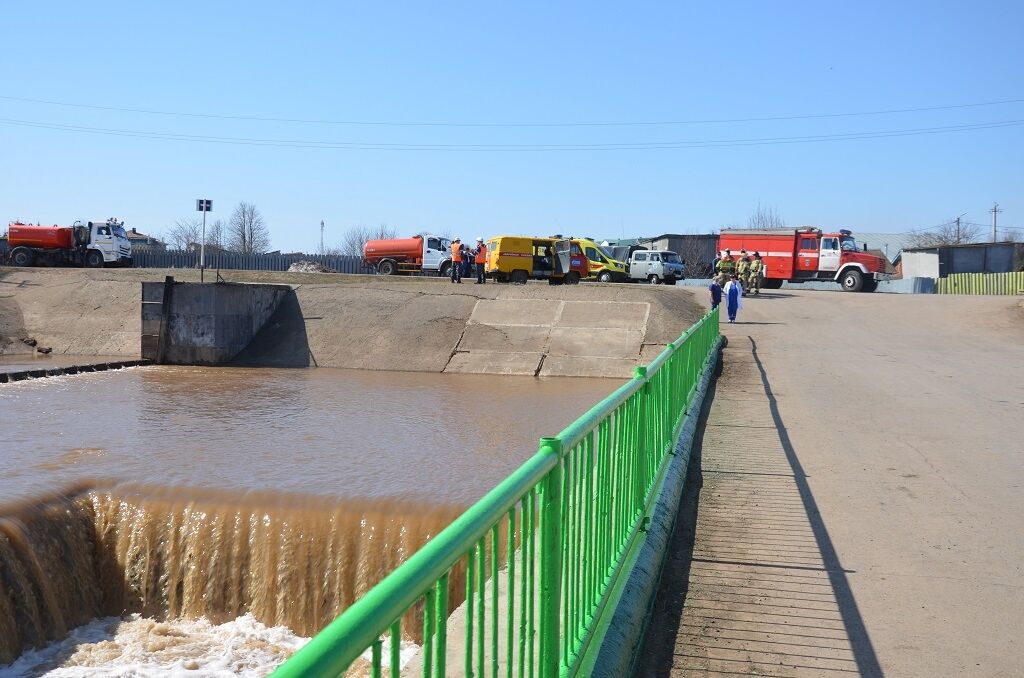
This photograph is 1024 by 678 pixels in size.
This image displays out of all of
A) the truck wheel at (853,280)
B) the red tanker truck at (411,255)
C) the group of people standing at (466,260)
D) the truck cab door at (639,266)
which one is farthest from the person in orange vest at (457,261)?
the truck wheel at (853,280)

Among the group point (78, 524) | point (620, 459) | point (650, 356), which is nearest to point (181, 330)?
point (650, 356)

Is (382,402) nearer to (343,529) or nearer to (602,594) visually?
(343,529)

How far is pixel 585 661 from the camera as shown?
395 cm

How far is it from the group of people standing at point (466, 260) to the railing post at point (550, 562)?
29779 millimetres

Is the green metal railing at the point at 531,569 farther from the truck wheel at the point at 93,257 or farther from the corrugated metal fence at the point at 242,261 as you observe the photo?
the corrugated metal fence at the point at 242,261

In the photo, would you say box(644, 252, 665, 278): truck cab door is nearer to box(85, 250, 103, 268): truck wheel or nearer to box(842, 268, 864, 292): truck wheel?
box(842, 268, 864, 292): truck wheel

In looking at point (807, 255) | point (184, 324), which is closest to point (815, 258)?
point (807, 255)

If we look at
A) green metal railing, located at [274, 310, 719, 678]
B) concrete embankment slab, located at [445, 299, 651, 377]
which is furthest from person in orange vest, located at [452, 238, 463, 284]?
green metal railing, located at [274, 310, 719, 678]

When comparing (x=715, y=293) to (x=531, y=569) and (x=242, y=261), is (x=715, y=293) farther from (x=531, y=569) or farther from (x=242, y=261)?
(x=242, y=261)

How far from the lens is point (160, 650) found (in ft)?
27.3

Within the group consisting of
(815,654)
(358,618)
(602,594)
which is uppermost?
(358,618)

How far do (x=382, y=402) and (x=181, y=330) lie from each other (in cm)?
918

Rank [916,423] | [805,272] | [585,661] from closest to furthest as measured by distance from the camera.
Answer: [585,661] < [916,423] < [805,272]

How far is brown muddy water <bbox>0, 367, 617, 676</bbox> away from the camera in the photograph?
328 inches
